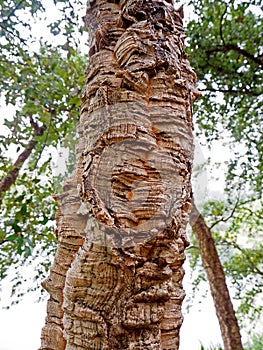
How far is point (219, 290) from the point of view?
1.95m

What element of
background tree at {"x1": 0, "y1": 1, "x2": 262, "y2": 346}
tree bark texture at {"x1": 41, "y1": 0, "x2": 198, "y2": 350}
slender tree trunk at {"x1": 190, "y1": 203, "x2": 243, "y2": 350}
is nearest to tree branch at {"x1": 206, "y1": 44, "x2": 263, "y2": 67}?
background tree at {"x1": 0, "y1": 1, "x2": 262, "y2": 346}

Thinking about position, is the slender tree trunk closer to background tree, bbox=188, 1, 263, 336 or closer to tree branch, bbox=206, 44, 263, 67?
background tree, bbox=188, 1, 263, 336

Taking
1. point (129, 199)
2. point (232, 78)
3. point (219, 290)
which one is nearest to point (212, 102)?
point (232, 78)

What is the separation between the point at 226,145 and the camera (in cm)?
232

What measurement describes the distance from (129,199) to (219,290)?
170cm

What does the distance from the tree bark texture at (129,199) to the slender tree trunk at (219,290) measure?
4.73ft

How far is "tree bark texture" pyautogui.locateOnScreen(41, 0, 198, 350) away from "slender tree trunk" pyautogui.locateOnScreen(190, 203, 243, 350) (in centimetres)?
144

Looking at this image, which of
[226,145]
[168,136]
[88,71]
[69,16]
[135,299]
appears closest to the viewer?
[135,299]

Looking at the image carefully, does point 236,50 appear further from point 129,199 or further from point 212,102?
point 129,199

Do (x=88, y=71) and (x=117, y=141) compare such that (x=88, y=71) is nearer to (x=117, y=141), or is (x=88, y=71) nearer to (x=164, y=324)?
(x=117, y=141)

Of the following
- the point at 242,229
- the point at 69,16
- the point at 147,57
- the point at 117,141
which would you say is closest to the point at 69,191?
the point at 117,141

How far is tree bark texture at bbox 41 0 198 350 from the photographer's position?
0.44 meters

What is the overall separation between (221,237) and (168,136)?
7.72 ft

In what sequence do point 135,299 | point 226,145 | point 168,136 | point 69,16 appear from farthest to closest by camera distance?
point 226,145 → point 69,16 → point 168,136 → point 135,299
